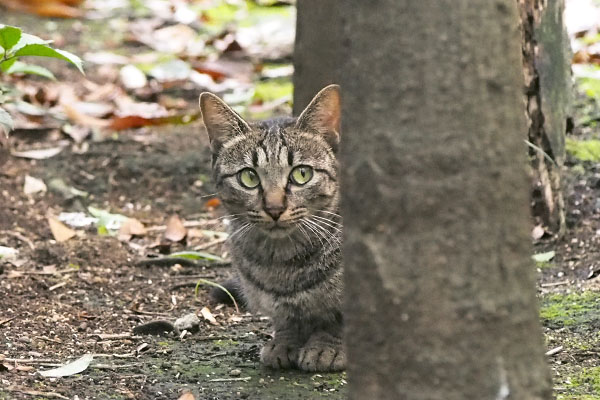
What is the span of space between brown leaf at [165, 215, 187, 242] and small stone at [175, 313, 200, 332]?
1110 mm

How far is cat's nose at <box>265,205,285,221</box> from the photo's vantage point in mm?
3182

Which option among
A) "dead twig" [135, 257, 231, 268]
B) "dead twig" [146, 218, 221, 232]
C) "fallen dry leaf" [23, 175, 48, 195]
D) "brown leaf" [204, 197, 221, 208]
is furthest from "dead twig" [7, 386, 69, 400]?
"brown leaf" [204, 197, 221, 208]

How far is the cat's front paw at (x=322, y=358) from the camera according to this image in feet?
10.2

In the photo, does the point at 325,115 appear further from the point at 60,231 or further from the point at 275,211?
the point at 60,231

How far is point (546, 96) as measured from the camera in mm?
4230

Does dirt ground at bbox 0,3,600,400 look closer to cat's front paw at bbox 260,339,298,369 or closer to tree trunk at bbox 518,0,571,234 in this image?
cat's front paw at bbox 260,339,298,369

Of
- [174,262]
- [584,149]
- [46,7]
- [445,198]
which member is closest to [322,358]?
[174,262]

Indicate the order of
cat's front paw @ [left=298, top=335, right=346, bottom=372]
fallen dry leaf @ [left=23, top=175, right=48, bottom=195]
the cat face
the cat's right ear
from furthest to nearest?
fallen dry leaf @ [left=23, top=175, right=48, bottom=195]
the cat's right ear
the cat face
cat's front paw @ [left=298, top=335, right=346, bottom=372]

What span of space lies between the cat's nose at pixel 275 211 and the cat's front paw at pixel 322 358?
464mm

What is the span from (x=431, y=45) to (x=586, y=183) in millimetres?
3034

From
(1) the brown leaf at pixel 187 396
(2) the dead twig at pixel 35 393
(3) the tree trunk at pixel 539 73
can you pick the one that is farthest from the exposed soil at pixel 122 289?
(3) the tree trunk at pixel 539 73

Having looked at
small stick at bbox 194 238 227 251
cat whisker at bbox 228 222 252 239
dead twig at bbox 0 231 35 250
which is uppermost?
cat whisker at bbox 228 222 252 239

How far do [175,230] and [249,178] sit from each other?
1358 mm

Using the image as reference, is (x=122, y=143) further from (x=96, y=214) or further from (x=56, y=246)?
(x=56, y=246)
